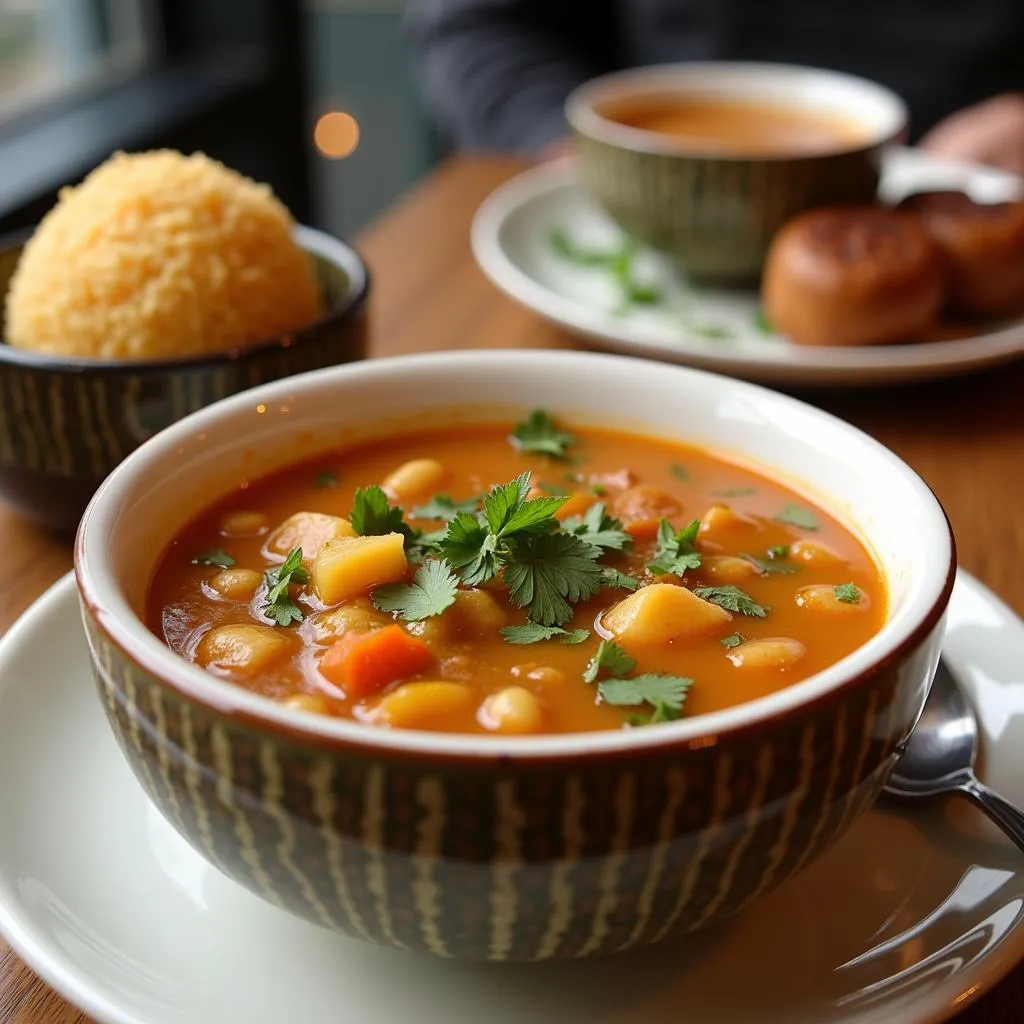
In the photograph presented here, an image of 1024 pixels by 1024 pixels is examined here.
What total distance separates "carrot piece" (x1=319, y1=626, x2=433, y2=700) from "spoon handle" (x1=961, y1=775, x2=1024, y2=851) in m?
0.47

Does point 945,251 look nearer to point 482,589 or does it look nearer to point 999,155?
point 999,155

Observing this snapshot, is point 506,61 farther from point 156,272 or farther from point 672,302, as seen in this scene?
point 156,272

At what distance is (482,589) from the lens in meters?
1.17

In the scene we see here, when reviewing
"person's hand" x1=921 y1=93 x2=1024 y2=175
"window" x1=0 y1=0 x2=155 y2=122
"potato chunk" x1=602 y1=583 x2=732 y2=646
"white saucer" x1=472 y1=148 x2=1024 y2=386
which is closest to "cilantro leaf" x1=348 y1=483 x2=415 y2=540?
"potato chunk" x1=602 y1=583 x2=732 y2=646

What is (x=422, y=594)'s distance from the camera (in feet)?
3.74

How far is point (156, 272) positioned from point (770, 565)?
872mm

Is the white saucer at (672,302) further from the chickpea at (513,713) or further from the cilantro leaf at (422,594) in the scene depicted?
the chickpea at (513,713)

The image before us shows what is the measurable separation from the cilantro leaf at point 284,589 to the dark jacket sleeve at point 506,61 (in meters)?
2.82

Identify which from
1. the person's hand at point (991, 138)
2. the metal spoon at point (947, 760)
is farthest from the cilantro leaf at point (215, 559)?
the person's hand at point (991, 138)

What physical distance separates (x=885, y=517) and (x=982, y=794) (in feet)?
0.85

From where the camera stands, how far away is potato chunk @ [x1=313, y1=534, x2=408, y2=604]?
3.77 ft

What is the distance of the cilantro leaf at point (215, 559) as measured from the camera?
4.01 ft

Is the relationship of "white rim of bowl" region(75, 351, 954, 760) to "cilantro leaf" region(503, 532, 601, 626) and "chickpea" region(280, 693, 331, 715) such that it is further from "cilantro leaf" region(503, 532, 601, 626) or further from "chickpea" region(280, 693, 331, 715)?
"cilantro leaf" region(503, 532, 601, 626)

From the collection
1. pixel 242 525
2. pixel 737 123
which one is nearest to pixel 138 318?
pixel 242 525
